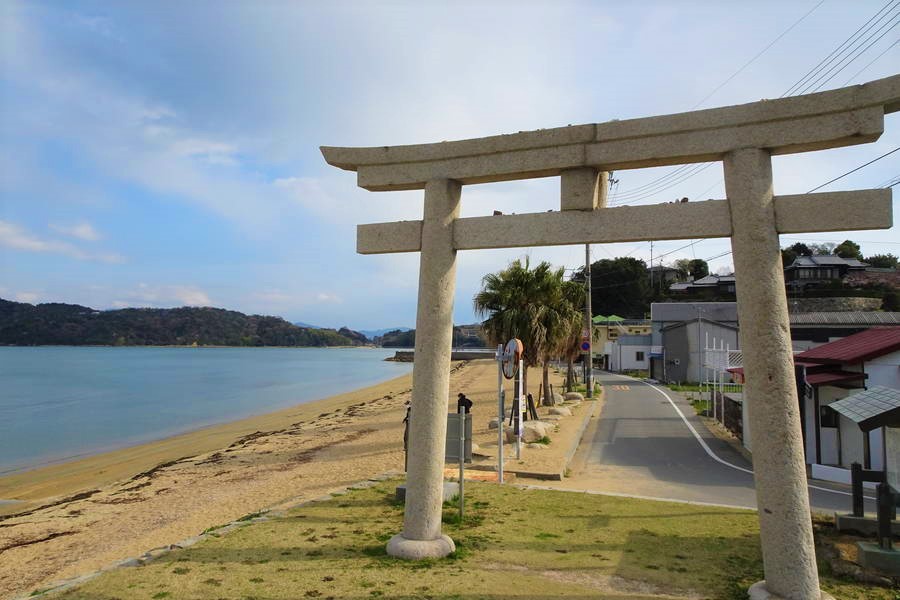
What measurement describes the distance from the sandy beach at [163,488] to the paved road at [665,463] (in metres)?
4.68

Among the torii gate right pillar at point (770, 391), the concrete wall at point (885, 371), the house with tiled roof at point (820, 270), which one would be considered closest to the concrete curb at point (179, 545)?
the torii gate right pillar at point (770, 391)

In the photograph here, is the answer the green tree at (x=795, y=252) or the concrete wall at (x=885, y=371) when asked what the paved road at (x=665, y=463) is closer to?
→ the concrete wall at (x=885, y=371)

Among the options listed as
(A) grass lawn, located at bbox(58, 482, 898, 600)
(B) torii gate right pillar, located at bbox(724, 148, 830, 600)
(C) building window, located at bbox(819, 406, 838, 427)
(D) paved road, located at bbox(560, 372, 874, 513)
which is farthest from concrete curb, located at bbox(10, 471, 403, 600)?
(C) building window, located at bbox(819, 406, 838, 427)

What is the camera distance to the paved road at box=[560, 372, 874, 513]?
10297 millimetres

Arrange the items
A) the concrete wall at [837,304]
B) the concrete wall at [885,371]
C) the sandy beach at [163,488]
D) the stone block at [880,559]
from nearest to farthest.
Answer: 1. the stone block at [880,559]
2. the sandy beach at [163,488]
3. the concrete wall at [885,371]
4. the concrete wall at [837,304]

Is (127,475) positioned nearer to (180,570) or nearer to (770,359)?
(180,570)

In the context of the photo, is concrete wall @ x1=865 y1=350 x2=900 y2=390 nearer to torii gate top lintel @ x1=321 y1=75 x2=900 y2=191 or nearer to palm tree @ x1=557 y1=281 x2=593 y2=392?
torii gate top lintel @ x1=321 y1=75 x2=900 y2=191

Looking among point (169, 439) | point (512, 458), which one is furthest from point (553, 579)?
point (169, 439)

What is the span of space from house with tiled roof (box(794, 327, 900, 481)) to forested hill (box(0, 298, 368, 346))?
165602 mm

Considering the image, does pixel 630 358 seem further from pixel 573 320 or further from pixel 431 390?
pixel 431 390

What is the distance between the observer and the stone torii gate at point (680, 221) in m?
4.95

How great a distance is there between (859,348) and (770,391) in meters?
9.97

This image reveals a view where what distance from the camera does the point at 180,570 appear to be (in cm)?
562

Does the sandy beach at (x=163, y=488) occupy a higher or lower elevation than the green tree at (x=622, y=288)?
lower
